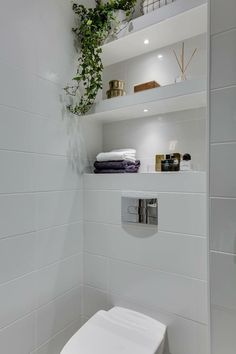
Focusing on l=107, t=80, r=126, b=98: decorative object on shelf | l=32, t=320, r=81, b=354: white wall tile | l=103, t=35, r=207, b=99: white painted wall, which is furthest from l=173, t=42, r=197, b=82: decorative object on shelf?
l=32, t=320, r=81, b=354: white wall tile

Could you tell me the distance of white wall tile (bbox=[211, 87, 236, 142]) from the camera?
0.81 m

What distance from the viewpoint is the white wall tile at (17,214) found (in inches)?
42.2

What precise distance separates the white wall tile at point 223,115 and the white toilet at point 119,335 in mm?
926

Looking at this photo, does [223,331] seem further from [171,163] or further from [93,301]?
[93,301]

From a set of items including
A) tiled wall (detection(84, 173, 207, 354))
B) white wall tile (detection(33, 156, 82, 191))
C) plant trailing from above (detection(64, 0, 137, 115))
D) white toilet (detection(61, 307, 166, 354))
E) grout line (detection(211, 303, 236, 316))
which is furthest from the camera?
plant trailing from above (detection(64, 0, 137, 115))

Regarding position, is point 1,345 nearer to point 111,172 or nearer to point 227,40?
point 111,172

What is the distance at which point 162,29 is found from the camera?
1253 mm

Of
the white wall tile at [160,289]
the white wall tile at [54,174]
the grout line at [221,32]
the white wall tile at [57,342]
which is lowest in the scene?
the white wall tile at [57,342]

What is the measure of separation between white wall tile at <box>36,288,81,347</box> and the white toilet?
24 centimetres

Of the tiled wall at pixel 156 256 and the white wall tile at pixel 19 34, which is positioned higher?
the white wall tile at pixel 19 34

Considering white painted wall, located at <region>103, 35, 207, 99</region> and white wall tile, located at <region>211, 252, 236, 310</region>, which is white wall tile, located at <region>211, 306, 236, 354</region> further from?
white painted wall, located at <region>103, 35, 207, 99</region>

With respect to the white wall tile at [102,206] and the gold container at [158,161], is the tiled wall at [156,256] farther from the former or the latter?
the gold container at [158,161]

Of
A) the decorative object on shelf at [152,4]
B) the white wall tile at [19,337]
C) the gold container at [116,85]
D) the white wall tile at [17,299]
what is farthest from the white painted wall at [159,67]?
the white wall tile at [19,337]

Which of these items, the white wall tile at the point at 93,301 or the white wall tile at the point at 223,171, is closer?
the white wall tile at the point at 223,171
